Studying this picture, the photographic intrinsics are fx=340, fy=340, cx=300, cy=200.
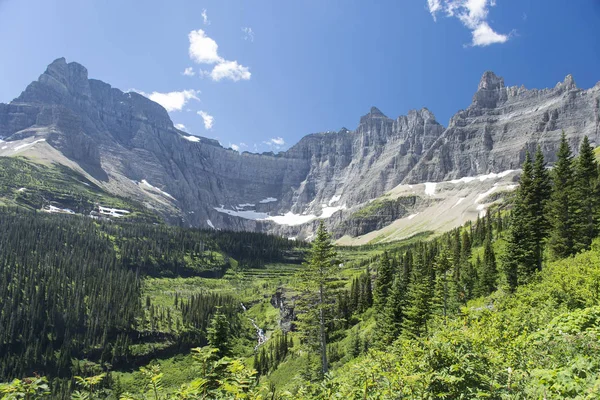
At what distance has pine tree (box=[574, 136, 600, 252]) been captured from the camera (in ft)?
127

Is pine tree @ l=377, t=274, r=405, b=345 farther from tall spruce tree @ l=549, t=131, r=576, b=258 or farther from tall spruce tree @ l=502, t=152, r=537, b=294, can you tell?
tall spruce tree @ l=549, t=131, r=576, b=258

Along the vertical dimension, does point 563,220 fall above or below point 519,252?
above

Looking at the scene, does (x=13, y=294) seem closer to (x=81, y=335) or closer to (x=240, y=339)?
(x=81, y=335)

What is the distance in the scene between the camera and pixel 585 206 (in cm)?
4047

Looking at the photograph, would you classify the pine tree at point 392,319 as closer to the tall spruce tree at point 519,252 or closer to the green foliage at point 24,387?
the tall spruce tree at point 519,252

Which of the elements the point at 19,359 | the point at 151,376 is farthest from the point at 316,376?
the point at 19,359

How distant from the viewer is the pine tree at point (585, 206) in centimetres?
3886

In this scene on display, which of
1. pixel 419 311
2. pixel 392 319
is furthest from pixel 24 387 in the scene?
pixel 392 319

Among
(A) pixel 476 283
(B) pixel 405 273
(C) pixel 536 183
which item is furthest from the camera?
(B) pixel 405 273

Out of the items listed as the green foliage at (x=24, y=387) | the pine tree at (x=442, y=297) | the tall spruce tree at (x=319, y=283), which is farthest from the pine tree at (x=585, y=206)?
the green foliage at (x=24, y=387)

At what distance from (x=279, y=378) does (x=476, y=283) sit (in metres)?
35.0

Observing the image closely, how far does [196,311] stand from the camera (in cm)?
11819

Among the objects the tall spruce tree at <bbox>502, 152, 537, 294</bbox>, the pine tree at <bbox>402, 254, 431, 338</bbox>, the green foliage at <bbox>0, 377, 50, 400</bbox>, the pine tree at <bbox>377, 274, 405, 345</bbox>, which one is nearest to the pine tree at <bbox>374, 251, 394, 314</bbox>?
the pine tree at <bbox>377, 274, 405, 345</bbox>

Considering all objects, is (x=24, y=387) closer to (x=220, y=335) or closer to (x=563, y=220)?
(x=220, y=335)
